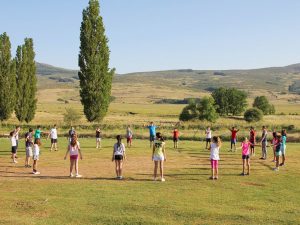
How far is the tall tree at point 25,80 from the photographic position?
62469 millimetres

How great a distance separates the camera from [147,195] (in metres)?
16.4

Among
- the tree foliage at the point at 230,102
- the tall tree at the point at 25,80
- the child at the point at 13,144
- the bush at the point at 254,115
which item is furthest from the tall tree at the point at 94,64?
the tree foliage at the point at 230,102

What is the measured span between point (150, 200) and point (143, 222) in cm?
265

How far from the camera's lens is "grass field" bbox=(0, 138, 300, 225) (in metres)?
13.5

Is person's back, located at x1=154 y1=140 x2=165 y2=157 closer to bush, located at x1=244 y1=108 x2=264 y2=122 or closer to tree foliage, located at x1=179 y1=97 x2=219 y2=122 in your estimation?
tree foliage, located at x1=179 y1=97 x2=219 y2=122

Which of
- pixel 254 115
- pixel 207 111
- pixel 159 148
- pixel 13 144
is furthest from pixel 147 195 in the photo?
pixel 254 115

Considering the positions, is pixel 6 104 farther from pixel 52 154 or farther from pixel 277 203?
pixel 277 203

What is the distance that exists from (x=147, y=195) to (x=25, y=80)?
167 ft

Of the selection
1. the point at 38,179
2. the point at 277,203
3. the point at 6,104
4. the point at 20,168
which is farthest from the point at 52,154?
the point at 6,104

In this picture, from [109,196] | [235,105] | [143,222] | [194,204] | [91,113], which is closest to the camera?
[143,222]

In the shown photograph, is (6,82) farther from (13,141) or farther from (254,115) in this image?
(254,115)

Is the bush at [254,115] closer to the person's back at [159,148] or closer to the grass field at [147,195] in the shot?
the grass field at [147,195]

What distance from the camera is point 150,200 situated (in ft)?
51.0

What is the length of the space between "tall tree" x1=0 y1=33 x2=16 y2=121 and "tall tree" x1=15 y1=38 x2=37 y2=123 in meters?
1.55
